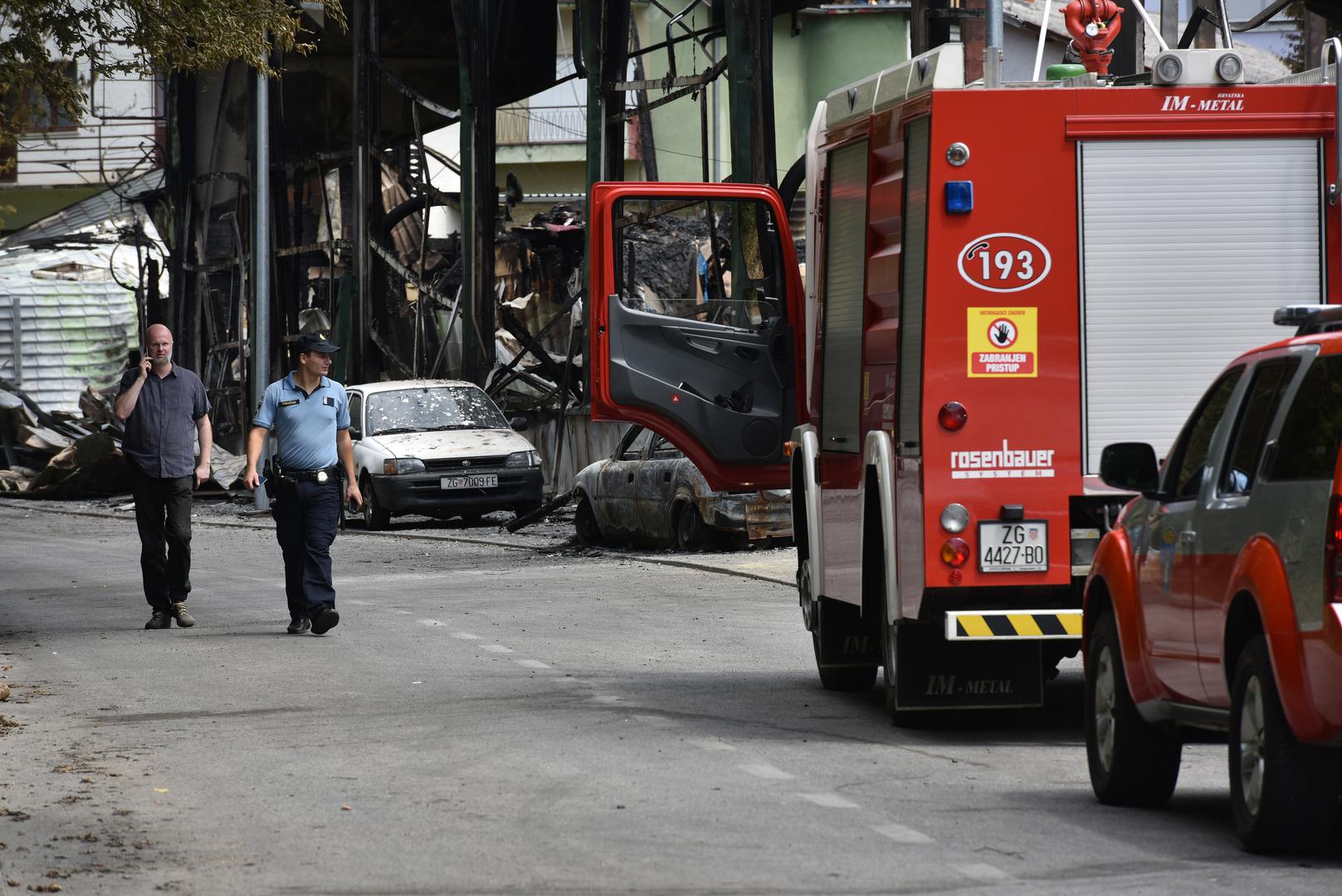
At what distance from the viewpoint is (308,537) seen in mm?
14312

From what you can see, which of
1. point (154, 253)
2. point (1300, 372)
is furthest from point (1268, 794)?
point (154, 253)

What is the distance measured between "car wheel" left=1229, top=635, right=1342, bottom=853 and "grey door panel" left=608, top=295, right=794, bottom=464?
593 centimetres

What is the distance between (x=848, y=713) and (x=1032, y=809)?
114 inches

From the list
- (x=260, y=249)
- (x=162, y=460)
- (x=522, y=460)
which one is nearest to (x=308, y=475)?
(x=162, y=460)

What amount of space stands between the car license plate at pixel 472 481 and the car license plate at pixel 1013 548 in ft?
58.7

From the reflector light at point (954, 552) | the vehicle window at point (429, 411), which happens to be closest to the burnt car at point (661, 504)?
the vehicle window at point (429, 411)

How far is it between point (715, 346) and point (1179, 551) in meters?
5.68

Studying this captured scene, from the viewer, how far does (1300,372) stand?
22.3 feet

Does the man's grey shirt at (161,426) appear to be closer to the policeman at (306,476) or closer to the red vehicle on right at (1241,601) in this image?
the policeman at (306,476)

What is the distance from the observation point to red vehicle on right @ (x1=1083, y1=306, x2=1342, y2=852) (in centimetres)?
630

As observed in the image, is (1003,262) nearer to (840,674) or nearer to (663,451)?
(840,674)

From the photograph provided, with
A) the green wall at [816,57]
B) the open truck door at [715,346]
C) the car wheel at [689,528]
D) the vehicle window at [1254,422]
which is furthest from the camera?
the green wall at [816,57]

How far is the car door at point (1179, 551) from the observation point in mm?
7215

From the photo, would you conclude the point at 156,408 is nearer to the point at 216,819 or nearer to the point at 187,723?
the point at 187,723
